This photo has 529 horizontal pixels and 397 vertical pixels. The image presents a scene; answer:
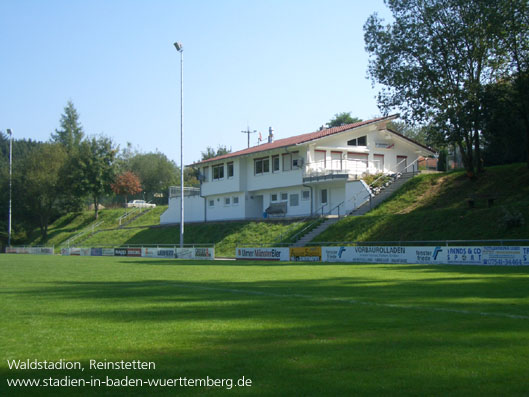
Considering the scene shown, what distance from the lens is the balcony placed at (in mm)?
49469

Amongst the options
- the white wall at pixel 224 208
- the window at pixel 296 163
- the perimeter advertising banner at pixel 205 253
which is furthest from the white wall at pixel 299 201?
the perimeter advertising banner at pixel 205 253

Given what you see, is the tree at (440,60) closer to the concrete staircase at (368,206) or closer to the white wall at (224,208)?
the concrete staircase at (368,206)

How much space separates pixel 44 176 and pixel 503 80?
190ft

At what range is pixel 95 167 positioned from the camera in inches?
3051

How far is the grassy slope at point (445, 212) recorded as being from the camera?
33.3m

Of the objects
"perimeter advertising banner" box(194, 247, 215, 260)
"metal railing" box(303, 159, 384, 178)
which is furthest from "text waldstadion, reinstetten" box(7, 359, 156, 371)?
"metal railing" box(303, 159, 384, 178)

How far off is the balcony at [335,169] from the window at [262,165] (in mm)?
6166

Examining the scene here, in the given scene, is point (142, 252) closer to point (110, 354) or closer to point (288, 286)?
point (288, 286)

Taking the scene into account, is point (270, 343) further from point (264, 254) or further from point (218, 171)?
point (218, 171)

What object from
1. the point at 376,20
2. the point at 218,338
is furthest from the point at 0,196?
the point at 218,338

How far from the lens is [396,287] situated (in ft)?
52.7

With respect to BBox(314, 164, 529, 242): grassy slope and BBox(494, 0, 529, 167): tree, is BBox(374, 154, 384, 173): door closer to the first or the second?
BBox(314, 164, 529, 242): grassy slope

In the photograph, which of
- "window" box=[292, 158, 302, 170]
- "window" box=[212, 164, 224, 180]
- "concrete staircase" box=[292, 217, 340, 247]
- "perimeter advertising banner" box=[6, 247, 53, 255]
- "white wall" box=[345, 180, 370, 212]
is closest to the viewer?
"concrete staircase" box=[292, 217, 340, 247]

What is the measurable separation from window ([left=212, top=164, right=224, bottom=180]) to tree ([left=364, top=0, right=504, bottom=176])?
76.5 feet
